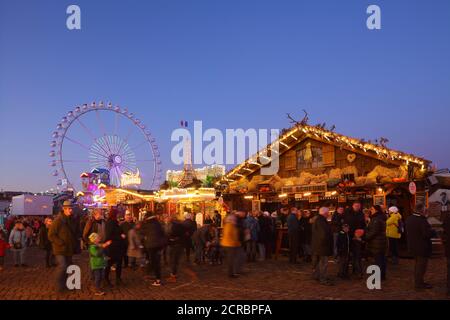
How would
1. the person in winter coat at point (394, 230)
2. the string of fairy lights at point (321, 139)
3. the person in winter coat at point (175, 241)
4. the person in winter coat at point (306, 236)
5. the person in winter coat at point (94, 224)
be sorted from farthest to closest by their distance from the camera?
1. the string of fairy lights at point (321, 139)
2. the person in winter coat at point (306, 236)
3. the person in winter coat at point (394, 230)
4. the person in winter coat at point (94, 224)
5. the person in winter coat at point (175, 241)

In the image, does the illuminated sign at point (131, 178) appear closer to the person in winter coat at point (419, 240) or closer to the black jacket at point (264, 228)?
the black jacket at point (264, 228)

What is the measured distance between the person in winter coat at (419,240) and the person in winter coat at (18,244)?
Answer: 12285 mm

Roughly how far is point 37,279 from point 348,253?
7.97m

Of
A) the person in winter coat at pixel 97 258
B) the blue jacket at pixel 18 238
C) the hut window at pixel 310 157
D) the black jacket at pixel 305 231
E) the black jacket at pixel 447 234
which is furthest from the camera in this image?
the hut window at pixel 310 157

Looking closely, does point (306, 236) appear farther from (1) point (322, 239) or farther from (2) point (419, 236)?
(2) point (419, 236)

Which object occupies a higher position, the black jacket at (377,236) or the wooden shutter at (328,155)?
the wooden shutter at (328,155)

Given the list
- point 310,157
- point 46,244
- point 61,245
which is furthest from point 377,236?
point 310,157

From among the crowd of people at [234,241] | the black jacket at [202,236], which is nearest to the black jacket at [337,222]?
the crowd of people at [234,241]

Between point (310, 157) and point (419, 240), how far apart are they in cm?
1165

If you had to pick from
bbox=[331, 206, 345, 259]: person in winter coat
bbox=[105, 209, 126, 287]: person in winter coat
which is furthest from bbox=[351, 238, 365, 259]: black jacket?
bbox=[105, 209, 126, 287]: person in winter coat

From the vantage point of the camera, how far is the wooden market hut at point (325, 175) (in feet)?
54.0

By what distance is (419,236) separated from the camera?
30.0ft

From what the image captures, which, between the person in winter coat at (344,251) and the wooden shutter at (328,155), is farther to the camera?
the wooden shutter at (328,155)

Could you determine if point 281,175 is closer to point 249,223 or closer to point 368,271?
point 249,223
